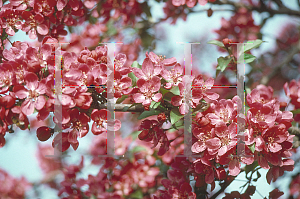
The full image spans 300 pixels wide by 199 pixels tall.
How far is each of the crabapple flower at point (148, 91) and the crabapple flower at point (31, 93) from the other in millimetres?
284

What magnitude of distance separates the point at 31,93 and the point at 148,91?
36 centimetres

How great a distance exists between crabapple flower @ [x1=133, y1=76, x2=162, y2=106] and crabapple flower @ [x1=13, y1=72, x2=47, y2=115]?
11.2 inches

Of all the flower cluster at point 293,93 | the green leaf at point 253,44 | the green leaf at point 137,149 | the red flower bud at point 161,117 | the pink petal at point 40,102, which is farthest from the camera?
the green leaf at point 137,149

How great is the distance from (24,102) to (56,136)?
0.16 m

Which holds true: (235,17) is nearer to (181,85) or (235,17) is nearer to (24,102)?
(181,85)

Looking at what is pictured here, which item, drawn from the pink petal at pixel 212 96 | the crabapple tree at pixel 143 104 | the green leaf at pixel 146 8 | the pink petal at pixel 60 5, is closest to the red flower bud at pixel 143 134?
the crabapple tree at pixel 143 104

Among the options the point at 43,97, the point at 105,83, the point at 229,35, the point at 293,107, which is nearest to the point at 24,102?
the point at 43,97

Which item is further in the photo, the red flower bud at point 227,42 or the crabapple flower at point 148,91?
the red flower bud at point 227,42

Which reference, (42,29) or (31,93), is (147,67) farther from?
(42,29)

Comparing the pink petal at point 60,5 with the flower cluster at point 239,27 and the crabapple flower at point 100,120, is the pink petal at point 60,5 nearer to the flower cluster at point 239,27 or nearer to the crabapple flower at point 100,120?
the crabapple flower at point 100,120

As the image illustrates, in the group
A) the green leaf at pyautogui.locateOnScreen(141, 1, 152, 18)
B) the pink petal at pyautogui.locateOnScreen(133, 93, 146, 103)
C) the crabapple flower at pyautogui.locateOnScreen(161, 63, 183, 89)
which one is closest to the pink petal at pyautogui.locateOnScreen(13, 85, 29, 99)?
the pink petal at pyautogui.locateOnScreen(133, 93, 146, 103)

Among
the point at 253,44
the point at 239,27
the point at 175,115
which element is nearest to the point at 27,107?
the point at 175,115

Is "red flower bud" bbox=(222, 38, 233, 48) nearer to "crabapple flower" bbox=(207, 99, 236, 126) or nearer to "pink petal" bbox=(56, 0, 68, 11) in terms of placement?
"crabapple flower" bbox=(207, 99, 236, 126)

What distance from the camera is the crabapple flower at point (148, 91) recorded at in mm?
865
